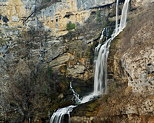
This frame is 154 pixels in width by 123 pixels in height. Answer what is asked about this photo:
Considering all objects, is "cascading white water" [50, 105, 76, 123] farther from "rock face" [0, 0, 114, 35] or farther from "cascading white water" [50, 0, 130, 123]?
"rock face" [0, 0, 114, 35]

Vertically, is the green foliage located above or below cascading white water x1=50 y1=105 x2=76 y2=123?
above

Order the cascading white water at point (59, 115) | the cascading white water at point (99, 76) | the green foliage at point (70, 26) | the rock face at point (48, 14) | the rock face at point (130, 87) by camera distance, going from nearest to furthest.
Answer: the rock face at point (130, 87) → the cascading white water at point (59, 115) → the cascading white water at point (99, 76) → the green foliage at point (70, 26) → the rock face at point (48, 14)

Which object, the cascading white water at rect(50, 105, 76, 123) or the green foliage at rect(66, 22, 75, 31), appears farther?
the green foliage at rect(66, 22, 75, 31)

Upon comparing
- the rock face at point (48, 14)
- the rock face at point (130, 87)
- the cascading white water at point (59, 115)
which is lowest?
the cascading white water at point (59, 115)

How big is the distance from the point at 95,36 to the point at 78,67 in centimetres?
446

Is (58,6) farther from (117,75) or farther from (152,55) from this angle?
(152,55)

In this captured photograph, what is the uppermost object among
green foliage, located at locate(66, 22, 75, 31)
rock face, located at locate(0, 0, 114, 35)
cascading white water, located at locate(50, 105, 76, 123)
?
rock face, located at locate(0, 0, 114, 35)

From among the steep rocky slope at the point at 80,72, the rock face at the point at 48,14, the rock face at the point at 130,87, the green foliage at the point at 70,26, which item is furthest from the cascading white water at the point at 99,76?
the rock face at the point at 48,14

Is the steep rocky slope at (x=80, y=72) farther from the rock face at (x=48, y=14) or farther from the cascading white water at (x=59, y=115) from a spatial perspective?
the rock face at (x=48, y=14)

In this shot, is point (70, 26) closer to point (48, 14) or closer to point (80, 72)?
point (48, 14)

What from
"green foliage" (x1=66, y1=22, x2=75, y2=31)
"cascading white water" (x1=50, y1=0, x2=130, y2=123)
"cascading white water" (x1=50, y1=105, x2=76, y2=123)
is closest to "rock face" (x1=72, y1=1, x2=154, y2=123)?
"cascading white water" (x1=50, y1=0, x2=130, y2=123)

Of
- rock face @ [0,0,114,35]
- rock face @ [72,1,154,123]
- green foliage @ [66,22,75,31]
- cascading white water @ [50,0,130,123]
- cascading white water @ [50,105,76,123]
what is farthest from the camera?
rock face @ [0,0,114,35]

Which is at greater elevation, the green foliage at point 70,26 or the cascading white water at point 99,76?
the green foliage at point 70,26

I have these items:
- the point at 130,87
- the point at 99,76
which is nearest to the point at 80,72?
the point at 99,76
